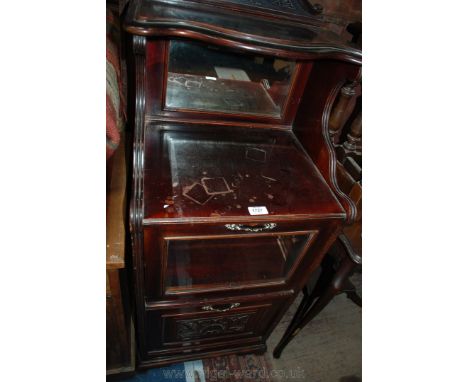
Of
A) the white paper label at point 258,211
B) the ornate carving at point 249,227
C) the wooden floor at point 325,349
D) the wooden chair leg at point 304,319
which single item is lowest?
the wooden floor at point 325,349

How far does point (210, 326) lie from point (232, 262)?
11.8 inches

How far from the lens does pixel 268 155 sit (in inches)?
37.5

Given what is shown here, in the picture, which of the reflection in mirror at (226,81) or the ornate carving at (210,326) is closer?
the reflection in mirror at (226,81)

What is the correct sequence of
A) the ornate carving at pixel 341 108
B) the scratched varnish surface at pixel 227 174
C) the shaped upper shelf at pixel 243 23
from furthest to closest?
the ornate carving at pixel 341 108 → the scratched varnish surface at pixel 227 174 → the shaped upper shelf at pixel 243 23

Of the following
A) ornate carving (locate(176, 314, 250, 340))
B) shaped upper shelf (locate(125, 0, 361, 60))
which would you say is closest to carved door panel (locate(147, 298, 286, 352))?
ornate carving (locate(176, 314, 250, 340))

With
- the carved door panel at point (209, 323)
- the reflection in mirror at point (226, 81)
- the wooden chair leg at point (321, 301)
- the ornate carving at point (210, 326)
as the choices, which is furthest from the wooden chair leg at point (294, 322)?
the reflection in mirror at point (226, 81)

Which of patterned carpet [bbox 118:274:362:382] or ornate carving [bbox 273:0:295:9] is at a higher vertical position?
ornate carving [bbox 273:0:295:9]

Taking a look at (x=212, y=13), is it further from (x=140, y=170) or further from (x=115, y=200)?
(x=115, y=200)

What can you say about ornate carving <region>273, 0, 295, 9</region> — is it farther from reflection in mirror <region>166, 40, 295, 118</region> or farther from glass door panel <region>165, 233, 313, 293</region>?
glass door panel <region>165, 233, 313, 293</region>

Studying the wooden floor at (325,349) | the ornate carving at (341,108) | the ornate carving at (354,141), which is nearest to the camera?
the ornate carving at (341,108)

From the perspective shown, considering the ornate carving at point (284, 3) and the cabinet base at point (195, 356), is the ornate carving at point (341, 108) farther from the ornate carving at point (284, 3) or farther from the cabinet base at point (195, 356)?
the cabinet base at point (195, 356)

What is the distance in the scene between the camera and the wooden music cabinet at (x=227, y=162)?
2.32 ft

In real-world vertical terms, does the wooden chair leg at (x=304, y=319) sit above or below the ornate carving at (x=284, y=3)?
below

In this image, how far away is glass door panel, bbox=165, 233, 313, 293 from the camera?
0.94 m
